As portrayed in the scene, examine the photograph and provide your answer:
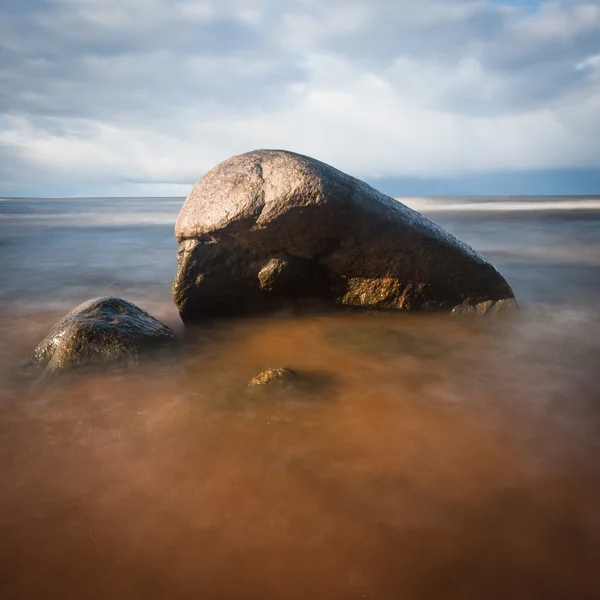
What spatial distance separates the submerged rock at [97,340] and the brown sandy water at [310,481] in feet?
0.78

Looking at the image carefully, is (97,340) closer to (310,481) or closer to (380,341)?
(310,481)

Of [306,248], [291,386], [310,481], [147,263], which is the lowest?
[310,481]

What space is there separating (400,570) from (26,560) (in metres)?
1.44

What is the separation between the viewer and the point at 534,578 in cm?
178

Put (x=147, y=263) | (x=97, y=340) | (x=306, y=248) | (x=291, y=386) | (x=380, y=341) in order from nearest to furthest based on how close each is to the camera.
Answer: (x=291, y=386) → (x=97, y=340) → (x=380, y=341) → (x=306, y=248) → (x=147, y=263)

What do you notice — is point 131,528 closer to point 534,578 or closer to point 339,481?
point 339,481

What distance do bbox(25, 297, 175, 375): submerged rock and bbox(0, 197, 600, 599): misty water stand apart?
8.1 inches

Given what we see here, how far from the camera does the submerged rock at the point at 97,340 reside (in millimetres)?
3740

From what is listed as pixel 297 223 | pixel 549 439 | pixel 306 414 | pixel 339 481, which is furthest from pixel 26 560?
pixel 297 223

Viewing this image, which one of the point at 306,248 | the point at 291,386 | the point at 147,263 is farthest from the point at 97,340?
the point at 147,263

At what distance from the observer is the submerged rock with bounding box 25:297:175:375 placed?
3.74 m

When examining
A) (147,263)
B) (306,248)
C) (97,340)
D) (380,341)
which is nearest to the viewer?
(97,340)

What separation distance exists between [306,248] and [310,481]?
3.01 metres

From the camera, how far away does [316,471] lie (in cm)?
244
